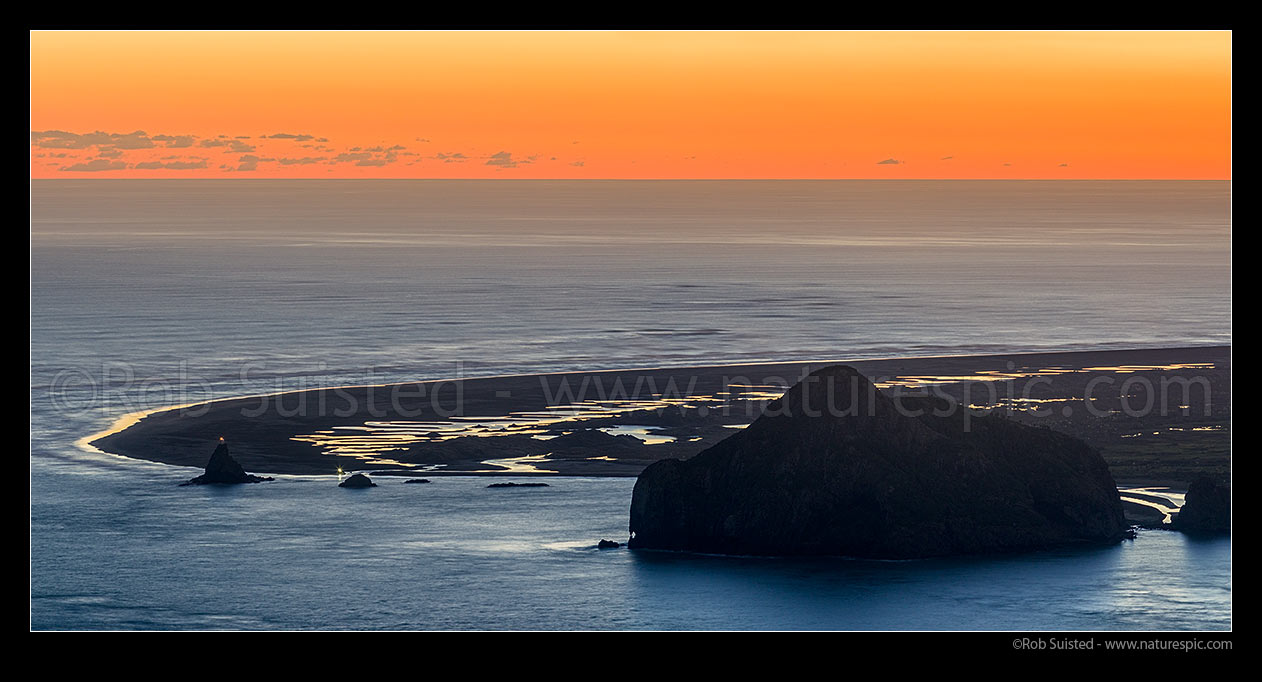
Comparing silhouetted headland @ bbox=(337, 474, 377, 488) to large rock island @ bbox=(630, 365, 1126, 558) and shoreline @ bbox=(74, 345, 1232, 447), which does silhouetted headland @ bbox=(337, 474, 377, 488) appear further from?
large rock island @ bbox=(630, 365, 1126, 558)

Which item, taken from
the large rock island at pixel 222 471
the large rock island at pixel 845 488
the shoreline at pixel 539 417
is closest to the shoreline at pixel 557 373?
the shoreline at pixel 539 417

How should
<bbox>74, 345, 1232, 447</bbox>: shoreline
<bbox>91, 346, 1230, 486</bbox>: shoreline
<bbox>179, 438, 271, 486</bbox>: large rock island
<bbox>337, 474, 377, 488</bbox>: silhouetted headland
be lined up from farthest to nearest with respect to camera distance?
<bbox>74, 345, 1232, 447</bbox>: shoreline
<bbox>91, 346, 1230, 486</bbox>: shoreline
<bbox>179, 438, 271, 486</bbox>: large rock island
<bbox>337, 474, 377, 488</bbox>: silhouetted headland

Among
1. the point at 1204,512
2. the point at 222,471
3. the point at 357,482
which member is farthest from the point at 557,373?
the point at 1204,512

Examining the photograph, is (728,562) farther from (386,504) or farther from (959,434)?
(386,504)

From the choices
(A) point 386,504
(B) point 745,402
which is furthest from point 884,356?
(A) point 386,504

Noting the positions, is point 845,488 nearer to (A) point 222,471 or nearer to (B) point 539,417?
(A) point 222,471

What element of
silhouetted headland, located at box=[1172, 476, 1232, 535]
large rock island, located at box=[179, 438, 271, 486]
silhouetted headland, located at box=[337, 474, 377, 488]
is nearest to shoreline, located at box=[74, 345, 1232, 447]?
large rock island, located at box=[179, 438, 271, 486]
